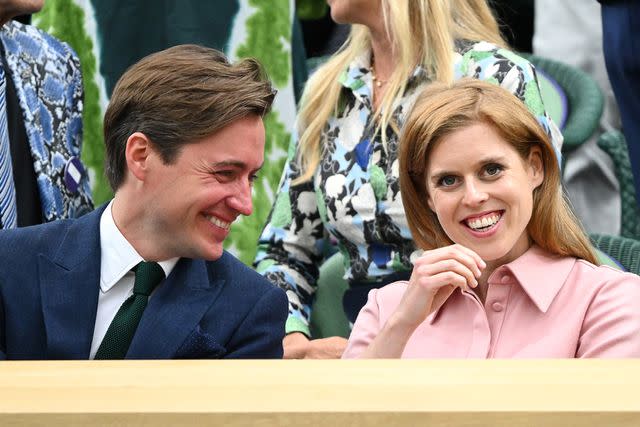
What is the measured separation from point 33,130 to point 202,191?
1003mm

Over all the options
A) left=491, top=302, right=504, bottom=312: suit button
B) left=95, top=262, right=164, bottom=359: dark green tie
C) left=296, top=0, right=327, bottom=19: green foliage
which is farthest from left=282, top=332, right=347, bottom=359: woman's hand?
left=296, top=0, right=327, bottom=19: green foliage

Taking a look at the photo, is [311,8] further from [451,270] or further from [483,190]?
[451,270]

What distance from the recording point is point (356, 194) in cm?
289

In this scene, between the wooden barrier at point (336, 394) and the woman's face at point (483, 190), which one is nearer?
the wooden barrier at point (336, 394)

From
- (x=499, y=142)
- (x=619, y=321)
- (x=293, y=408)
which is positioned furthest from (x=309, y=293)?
(x=293, y=408)

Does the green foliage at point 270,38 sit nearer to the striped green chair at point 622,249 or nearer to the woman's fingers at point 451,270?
the striped green chair at point 622,249

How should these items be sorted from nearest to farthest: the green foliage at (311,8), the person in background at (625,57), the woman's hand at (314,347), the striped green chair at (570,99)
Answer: the person in background at (625,57), the woman's hand at (314,347), the striped green chair at (570,99), the green foliage at (311,8)

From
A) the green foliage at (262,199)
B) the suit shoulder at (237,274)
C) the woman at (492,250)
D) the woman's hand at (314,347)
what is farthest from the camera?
the green foliage at (262,199)

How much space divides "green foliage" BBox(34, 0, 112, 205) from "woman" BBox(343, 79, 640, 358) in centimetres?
151

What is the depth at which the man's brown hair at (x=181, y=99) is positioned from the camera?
7.36 ft

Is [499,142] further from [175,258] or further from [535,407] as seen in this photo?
[535,407]

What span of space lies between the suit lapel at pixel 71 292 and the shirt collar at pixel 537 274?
66 cm

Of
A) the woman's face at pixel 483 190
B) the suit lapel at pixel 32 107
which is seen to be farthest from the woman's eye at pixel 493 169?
the suit lapel at pixel 32 107

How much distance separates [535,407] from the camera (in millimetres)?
1109
